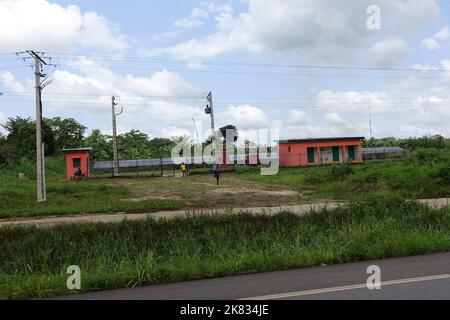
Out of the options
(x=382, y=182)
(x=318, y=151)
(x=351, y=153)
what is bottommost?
(x=382, y=182)

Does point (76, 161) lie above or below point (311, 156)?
above

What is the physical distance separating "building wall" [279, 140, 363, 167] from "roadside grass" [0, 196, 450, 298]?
36.5 m

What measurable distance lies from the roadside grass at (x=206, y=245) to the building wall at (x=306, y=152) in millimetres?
36458

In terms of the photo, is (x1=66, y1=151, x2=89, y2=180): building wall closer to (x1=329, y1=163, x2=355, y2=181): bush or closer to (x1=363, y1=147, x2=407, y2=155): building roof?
(x1=329, y1=163, x2=355, y2=181): bush

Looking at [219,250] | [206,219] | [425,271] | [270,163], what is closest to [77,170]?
[270,163]

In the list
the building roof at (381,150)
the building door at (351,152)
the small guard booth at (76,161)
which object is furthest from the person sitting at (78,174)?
the building roof at (381,150)

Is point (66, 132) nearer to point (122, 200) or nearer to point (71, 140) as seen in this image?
point (71, 140)

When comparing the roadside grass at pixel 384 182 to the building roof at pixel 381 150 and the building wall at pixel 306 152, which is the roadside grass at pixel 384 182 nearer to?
the building wall at pixel 306 152

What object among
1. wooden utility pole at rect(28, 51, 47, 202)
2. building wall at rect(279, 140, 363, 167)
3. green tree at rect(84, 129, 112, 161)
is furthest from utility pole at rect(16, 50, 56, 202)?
green tree at rect(84, 129, 112, 161)

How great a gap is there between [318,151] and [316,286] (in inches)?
1840

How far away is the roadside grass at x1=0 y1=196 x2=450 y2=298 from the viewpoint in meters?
7.61

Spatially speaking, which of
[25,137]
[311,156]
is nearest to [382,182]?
[311,156]

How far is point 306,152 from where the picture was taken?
5156cm

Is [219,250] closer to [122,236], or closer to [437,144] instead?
[122,236]
